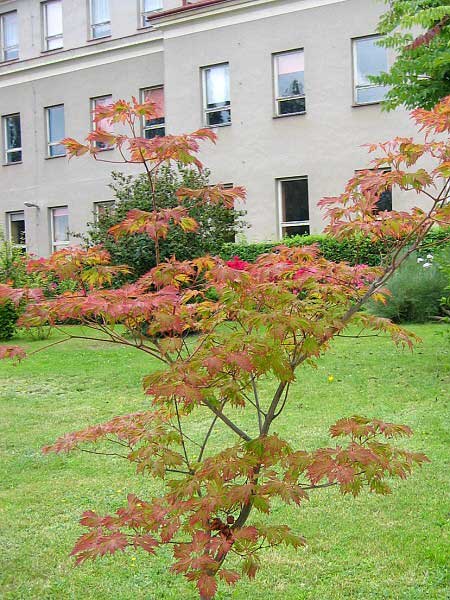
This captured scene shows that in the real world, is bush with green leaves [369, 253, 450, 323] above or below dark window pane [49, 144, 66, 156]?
below

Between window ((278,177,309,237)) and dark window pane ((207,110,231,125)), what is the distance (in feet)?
7.78

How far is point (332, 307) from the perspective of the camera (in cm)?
324

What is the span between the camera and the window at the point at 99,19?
888 inches

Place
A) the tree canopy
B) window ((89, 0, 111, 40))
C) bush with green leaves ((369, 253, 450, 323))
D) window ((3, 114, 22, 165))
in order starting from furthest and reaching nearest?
window ((3, 114, 22, 165)), window ((89, 0, 111, 40)), bush with green leaves ((369, 253, 450, 323)), the tree canopy

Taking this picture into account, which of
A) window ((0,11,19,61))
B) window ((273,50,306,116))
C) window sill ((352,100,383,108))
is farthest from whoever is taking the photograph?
window ((0,11,19,61))

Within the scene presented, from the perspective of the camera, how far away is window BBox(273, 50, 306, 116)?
61.7ft

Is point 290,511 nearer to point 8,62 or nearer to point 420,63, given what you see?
point 420,63

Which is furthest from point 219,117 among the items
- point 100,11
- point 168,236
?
point 168,236

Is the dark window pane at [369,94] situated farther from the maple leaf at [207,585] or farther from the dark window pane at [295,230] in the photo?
the maple leaf at [207,585]

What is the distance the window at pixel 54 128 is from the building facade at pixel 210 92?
0.17 feet

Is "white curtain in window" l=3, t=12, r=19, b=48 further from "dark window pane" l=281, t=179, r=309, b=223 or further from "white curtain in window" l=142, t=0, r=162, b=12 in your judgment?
"dark window pane" l=281, t=179, r=309, b=223

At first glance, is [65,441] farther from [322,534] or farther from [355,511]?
[355,511]

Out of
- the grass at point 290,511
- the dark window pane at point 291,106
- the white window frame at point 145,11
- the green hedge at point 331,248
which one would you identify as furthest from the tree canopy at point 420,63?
the white window frame at point 145,11

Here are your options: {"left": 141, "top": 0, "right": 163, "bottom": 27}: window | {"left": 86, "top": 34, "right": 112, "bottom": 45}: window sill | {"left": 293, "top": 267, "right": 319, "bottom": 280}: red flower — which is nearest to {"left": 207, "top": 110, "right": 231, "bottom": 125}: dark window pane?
{"left": 141, "top": 0, "right": 163, "bottom": 27}: window
